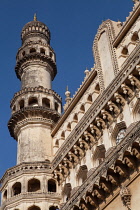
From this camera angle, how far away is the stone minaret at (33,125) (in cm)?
2808

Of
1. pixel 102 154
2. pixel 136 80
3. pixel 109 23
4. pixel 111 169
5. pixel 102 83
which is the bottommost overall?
pixel 111 169

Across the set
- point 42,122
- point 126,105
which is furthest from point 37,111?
point 126,105

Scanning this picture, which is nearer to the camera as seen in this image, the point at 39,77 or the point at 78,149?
the point at 78,149

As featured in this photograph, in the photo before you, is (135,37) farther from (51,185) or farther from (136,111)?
(51,185)

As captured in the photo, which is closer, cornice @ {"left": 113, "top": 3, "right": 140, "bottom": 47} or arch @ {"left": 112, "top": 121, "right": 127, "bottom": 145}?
arch @ {"left": 112, "top": 121, "right": 127, "bottom": 145}

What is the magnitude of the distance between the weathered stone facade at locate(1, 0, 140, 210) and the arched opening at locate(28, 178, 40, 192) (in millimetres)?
64

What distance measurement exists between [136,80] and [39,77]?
13673mm

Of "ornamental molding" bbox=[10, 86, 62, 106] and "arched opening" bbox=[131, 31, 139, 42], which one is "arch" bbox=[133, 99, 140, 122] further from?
"ornamental molding" bbox=[10, 86, 62, 106]

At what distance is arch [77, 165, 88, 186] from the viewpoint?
87.0ft

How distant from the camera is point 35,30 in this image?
132ft

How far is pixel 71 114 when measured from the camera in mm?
30219

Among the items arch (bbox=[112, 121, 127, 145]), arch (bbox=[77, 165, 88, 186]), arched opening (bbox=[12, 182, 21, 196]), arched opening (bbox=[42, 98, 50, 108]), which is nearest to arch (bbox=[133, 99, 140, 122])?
arch (bbox=[112, 121, 127, 145])

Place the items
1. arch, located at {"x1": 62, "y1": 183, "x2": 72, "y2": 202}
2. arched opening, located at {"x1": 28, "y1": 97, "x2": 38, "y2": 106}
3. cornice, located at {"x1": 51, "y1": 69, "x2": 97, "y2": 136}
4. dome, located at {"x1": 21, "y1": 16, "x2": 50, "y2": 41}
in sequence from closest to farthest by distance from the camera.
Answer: arch, located at {"x1": 62, "y1": 183, "x2": 72, "y2": 202} < cornice, located at {"x1": 51, "y1": 69, "x2": 97, "y2": 136} < arched opening, located at {"x1": 28, "y1": 97, "x2": 38, "y2": 106} < dome, located at {"x1": 21, "y1": 16, "x2": 50, "y2": 41}

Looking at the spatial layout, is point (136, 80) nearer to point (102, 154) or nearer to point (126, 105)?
point (126, 105)
